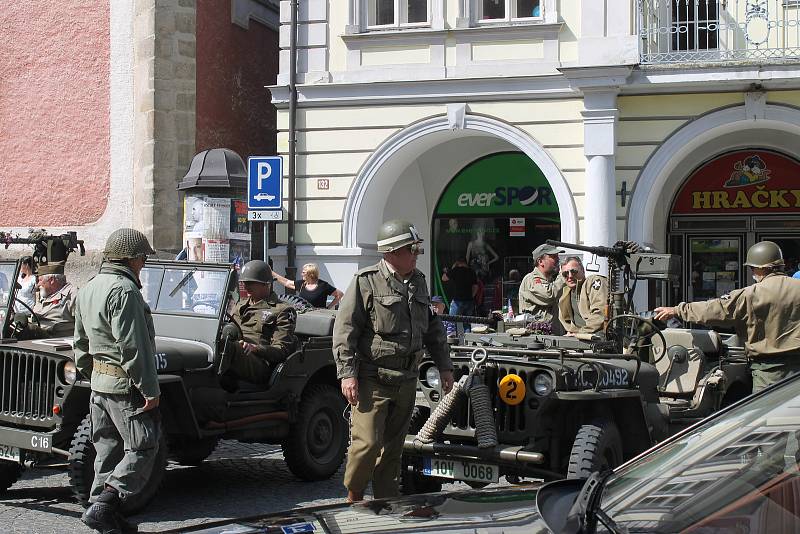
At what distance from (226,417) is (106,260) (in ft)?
6.49

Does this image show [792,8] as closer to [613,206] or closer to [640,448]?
[613,206]

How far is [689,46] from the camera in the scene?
16.3 meters

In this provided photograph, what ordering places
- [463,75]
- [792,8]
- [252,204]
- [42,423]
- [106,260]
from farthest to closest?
[463,75] < [792,8] < [252,204] < [42,423] < [106,260]

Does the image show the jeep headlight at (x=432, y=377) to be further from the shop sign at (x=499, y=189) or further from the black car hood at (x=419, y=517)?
the shop sign at (x=499, y=189)

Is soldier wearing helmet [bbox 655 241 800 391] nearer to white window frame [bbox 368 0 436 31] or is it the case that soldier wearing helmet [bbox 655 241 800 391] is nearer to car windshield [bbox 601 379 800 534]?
car windshield [bbox 601 379 800 534]

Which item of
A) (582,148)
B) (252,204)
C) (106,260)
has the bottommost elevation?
(106,260)

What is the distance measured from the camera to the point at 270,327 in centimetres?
891

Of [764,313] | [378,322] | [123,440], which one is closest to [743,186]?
[764,313]

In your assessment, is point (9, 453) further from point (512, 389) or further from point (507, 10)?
point (507, 10)

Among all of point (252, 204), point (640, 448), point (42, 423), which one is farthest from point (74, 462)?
point (252, 204)

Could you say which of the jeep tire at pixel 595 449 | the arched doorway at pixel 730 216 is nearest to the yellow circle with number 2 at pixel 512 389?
the jeep tire at pixel 595 449

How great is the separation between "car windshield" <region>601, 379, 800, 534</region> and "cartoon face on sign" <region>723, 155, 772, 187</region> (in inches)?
581

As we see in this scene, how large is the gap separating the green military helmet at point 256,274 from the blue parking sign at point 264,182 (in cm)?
384

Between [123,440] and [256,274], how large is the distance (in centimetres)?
289
